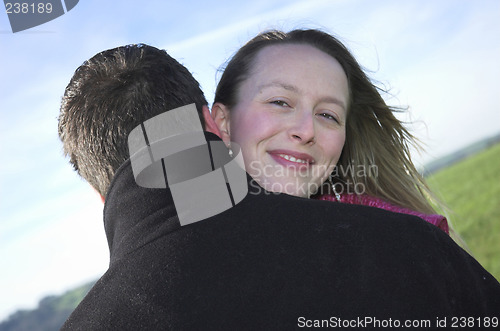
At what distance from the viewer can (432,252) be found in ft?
5.54

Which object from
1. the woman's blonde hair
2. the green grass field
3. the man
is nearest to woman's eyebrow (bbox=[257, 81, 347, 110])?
the woman's blonde hair

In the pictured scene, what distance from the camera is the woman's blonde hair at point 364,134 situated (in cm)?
351

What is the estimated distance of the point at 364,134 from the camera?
3854mm

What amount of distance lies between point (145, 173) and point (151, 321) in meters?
0.48

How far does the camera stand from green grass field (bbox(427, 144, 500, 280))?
57.1 ft

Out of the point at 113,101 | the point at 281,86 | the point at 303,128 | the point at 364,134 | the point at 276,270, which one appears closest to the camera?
the point at 276,270

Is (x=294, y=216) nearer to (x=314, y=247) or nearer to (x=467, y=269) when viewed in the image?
(x=314, y=247)

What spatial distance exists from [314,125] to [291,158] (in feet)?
0.75

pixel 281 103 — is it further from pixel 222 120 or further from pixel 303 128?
pixel 222 120

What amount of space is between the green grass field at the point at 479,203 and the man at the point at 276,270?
10.1m

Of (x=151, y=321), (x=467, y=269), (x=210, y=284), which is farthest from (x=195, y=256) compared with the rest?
(x=467, y=269)

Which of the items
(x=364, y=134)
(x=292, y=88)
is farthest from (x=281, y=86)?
(x=364, y=134)

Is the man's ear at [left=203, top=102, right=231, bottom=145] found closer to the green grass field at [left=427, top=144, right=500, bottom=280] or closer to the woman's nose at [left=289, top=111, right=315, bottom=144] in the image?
the woman's nose at [left=289, top=111, right=315, bottom=144]

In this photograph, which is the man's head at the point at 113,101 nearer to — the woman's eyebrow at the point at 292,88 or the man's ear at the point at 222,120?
the woman's eyebrow at the point at 292,88
